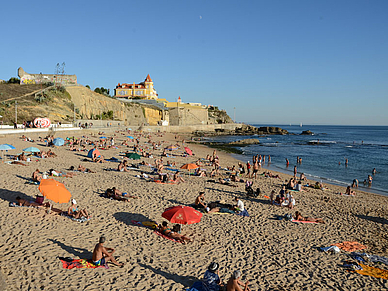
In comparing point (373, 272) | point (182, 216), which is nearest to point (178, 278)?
point (182, 216)

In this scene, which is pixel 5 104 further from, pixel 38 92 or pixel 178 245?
pixel 178 245

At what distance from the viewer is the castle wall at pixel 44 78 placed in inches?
2096

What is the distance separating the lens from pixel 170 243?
25.7ft

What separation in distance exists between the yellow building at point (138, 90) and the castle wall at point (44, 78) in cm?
2966

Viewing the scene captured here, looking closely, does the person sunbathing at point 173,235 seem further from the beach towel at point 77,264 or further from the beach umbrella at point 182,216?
the beach towel at point 77,264

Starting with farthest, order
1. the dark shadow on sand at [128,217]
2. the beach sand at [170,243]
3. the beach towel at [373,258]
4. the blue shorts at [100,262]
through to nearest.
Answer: the dark shadow on sand at [128,217] → the beach towel at [373,258] → the blue shorts at [100,262] → the beach sand at [170,243]

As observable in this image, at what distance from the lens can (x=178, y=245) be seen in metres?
7.76

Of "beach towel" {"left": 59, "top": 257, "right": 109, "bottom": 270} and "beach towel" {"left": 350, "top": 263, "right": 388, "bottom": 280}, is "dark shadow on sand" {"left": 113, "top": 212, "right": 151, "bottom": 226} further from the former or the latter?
"beach towel" {"left": 350, "top": 263, "right": 388, "bottom": 280}

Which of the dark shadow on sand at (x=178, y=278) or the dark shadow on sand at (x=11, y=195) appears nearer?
the dark shadow on sand at (x=178, y=278)

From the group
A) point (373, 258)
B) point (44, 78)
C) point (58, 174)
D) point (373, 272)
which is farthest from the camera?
point (44, 78)

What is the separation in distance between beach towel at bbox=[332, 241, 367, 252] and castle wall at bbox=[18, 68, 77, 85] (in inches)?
2219

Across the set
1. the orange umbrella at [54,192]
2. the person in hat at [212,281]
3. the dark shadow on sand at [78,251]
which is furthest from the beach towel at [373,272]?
the orange umbrella at [54,192]

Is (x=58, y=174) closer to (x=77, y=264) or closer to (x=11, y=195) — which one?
(x=11, y=195)

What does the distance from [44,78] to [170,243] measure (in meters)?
56.7
